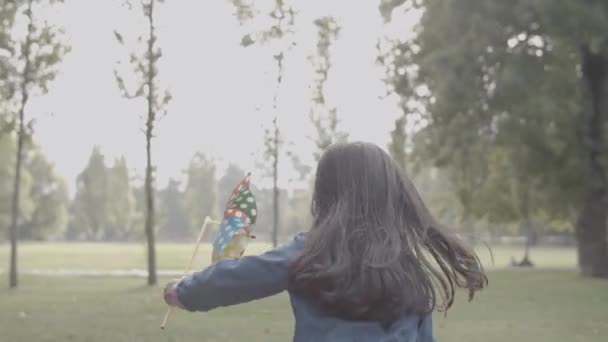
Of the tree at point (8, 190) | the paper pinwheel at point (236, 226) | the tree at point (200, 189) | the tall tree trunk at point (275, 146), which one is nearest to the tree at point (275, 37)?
the tall tree trunk at point (275, 146)

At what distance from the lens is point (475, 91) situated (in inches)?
855

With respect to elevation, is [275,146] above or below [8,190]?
above

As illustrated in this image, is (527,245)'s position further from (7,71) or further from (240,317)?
(240,317)

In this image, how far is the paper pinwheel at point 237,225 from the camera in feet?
9.53

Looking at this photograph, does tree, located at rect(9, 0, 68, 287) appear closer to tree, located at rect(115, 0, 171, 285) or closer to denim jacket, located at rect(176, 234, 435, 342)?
tree, located at rect(115, 0, 171, 285)

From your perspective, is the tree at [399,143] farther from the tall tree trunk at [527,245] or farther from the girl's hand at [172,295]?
the girl's hand at [172,295]

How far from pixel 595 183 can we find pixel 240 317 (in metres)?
12.1

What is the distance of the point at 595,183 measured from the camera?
22.8 meters

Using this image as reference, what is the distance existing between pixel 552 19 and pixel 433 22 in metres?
3.44

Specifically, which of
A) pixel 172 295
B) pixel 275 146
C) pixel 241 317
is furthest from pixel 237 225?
pixel 275 146

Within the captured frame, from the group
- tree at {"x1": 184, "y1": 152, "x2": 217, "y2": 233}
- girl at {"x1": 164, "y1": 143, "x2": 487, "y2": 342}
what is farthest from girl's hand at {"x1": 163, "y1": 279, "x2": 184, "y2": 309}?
tree at {"x1": 184, "y1": 152, "x2": 217, "y2": 233}

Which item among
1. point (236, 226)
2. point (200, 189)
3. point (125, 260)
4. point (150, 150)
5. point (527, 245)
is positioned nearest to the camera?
point (236, 226)

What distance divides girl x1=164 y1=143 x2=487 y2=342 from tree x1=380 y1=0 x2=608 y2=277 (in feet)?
61.1

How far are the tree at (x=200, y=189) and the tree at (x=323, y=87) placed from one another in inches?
2751
